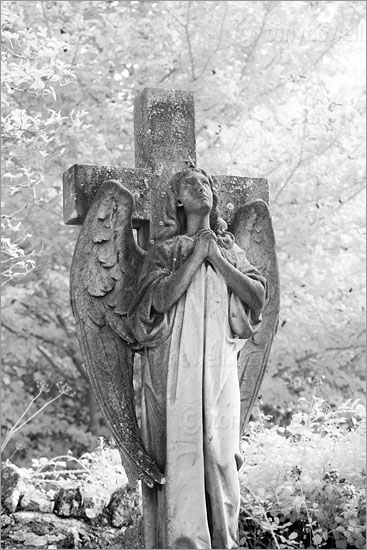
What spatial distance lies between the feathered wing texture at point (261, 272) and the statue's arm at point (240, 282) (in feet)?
1.44

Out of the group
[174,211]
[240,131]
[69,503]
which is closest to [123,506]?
[69,503]

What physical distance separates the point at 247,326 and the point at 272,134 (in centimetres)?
493

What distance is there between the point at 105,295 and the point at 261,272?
37.7 inches

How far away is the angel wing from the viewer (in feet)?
17.9

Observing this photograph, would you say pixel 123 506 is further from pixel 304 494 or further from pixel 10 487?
pixel 304 494

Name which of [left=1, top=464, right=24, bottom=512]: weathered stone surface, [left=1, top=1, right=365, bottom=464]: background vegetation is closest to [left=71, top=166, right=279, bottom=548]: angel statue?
[left=1, top=464, right=24, bottom=512]: weathered stone surface

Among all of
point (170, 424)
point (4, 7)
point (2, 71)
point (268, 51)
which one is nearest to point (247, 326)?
point (170, 424)

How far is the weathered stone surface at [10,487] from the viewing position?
717cm

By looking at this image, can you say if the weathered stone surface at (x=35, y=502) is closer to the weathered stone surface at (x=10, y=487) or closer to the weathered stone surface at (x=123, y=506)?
the weathered stone surface at (x=10, y=487)

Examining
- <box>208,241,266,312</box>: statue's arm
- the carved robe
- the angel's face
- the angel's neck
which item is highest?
the angel's face

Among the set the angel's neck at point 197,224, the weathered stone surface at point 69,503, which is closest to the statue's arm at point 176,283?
the angel's neck at point 197,224

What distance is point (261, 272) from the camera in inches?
231

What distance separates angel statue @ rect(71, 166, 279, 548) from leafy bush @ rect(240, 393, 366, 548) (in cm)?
172

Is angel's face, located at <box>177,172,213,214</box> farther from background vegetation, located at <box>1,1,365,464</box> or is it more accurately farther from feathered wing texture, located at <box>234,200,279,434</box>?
background vegetation, located at <box>1,1,365,464</box>
